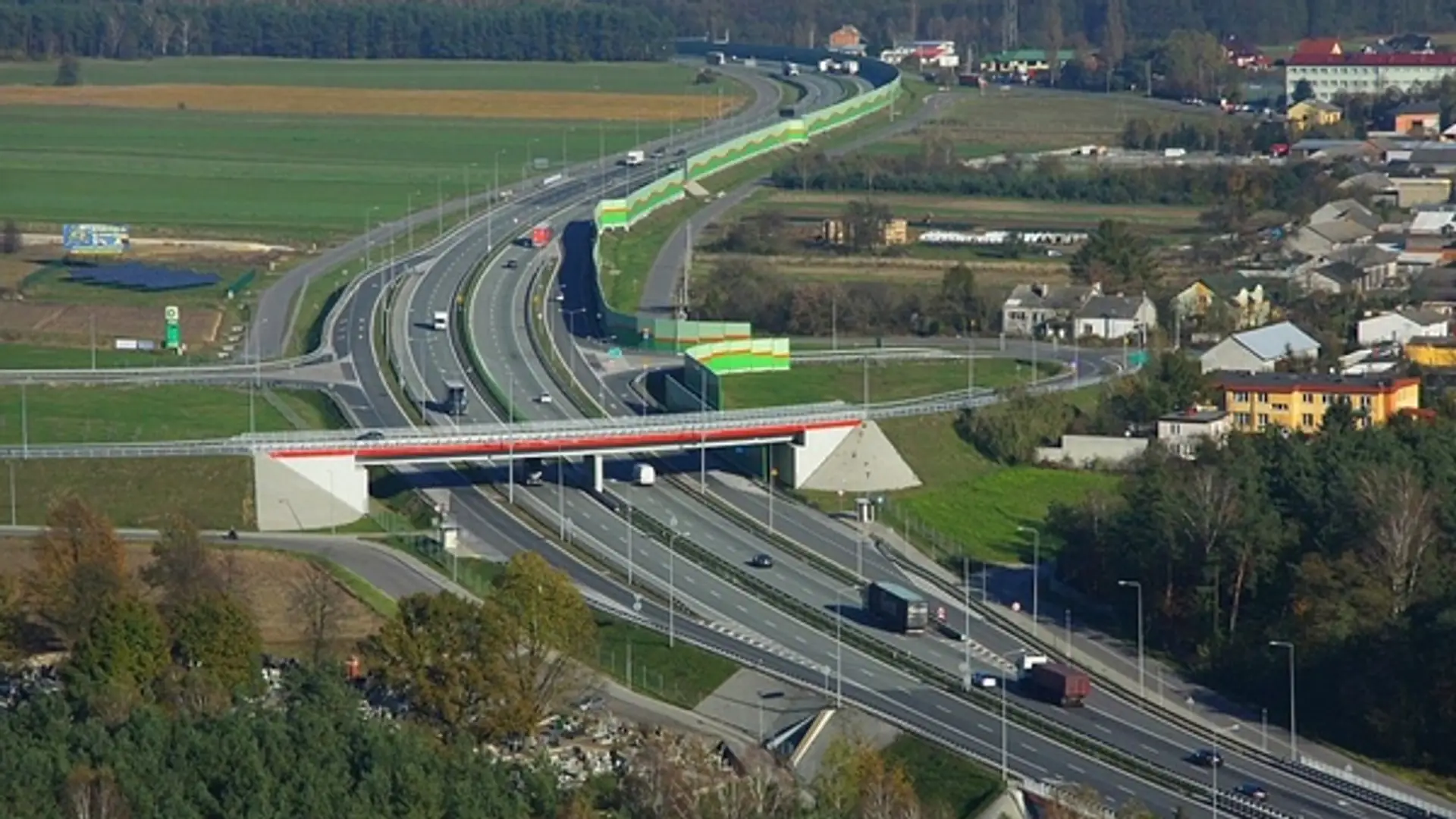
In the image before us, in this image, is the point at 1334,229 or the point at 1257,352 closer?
the point at 1257,352

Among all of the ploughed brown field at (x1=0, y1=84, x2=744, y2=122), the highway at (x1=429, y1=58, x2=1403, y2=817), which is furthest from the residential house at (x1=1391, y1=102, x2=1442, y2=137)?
the highway at (x1=429, y1=58, x2=1403, y2=817)

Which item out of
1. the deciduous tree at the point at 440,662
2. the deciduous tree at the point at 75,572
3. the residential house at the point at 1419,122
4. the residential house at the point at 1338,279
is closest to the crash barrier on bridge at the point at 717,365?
the residential house at the point at 1338,279

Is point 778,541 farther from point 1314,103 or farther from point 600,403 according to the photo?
point 1314,103

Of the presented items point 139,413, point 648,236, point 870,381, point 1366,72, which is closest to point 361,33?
point 1366,72

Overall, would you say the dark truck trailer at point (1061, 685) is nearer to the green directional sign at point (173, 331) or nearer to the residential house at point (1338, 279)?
the green directional sign at point (173, 331)

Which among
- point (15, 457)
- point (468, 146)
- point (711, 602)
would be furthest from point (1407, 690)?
point (468, 146)

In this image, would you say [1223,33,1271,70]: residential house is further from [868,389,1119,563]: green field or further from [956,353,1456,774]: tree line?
[956,353,1456,774]: tree line

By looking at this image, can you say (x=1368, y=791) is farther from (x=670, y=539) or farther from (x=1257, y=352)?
(x=1257, y=352)
